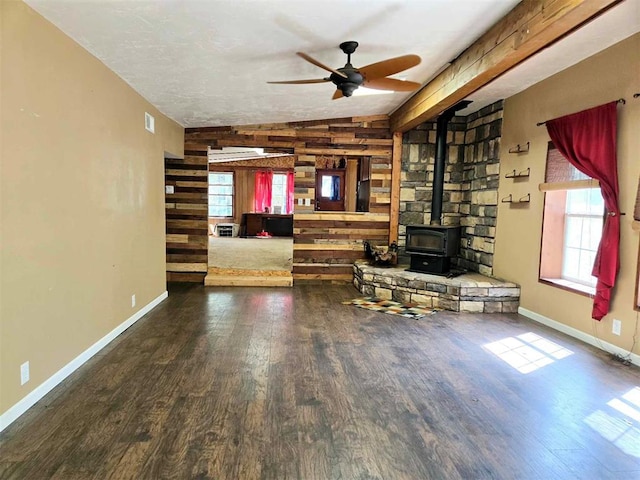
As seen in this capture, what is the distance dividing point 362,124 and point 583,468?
5475mm

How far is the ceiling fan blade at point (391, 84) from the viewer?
3560mm

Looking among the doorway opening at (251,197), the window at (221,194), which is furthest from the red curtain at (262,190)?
the window at (221,194)

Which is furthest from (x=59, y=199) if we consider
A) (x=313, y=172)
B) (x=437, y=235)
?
(x=437, y=235)

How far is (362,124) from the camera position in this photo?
646cm

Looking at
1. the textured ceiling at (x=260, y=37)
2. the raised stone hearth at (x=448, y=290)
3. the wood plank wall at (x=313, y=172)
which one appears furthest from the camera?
the wood plank wall at (x=313, y=172)

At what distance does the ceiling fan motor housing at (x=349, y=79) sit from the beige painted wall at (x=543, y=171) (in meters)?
2.29

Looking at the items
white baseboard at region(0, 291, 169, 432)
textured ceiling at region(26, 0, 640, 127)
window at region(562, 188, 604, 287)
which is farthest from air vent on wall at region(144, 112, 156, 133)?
window at region(562, 188, 604, 287)

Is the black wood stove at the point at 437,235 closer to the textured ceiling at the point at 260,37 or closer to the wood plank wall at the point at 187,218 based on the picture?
the textured ceiling at the point at 260,37

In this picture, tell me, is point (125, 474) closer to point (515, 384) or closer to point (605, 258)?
point (515, 384)

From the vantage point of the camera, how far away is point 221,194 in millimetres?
13367

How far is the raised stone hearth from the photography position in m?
4.92

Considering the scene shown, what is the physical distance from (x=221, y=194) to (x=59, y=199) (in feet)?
35.4

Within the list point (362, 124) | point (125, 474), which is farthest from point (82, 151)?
point (362, 124)

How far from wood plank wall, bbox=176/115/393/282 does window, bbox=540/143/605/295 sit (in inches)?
101
